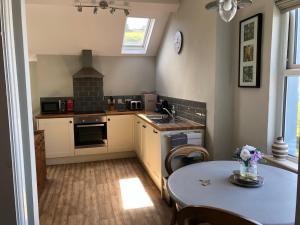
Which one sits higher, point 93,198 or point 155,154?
point 155,154

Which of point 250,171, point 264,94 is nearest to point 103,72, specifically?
point 264,94

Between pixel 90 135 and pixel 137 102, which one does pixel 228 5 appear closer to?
pixel 137 102

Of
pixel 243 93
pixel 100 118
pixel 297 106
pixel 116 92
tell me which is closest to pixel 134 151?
pixel 100 118

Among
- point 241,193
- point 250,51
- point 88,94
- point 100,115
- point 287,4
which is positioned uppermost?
point 287,4

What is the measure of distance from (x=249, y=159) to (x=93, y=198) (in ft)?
7.15

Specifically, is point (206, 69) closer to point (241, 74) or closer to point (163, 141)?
point (241, 74)

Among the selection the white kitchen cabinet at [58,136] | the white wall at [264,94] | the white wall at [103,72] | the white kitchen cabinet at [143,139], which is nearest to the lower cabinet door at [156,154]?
the white kitchen cabinet at [143,139]

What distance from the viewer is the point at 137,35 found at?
4.82m

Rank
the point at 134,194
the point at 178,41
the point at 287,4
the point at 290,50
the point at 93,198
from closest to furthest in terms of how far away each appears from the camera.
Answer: the point at 287,4 → the point at 290,50 → the point at 93,198 → the point at 134,194 → the point at 178,41

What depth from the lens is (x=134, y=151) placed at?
4.85 metres

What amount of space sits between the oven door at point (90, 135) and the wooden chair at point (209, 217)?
3.55 m

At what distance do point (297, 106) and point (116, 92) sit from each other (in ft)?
11.7

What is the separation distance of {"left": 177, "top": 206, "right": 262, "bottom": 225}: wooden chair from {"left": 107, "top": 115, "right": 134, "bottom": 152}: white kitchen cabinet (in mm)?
3531

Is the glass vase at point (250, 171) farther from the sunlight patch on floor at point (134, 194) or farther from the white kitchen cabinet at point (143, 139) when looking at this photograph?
the white kitchen cabinet at point (143, 139)
